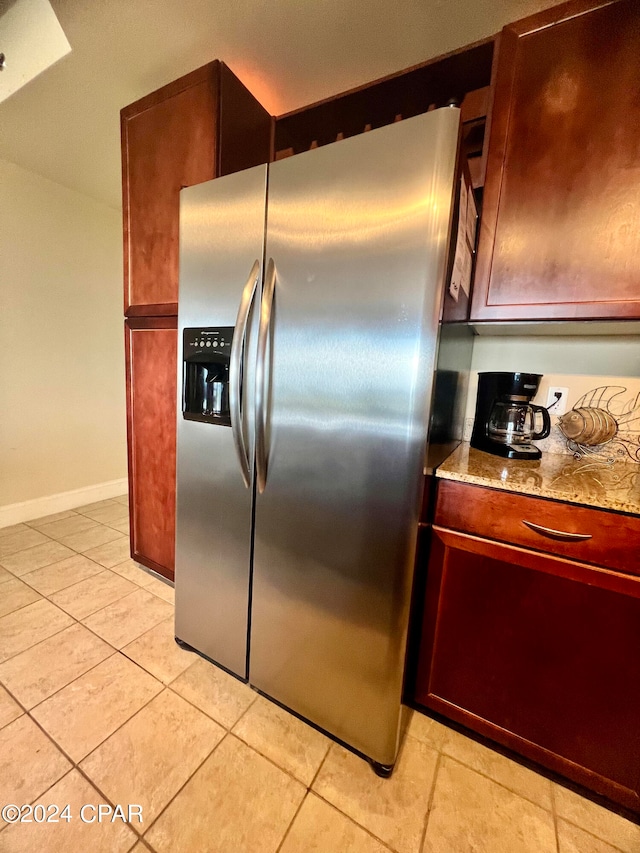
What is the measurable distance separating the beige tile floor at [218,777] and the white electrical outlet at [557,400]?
1.28 meters

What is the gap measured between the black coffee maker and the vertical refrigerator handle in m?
0.97

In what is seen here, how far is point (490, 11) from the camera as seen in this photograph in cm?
124

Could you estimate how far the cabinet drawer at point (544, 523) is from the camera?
913 mm

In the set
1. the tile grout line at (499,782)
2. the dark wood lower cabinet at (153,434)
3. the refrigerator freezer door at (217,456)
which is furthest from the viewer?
the dark wood lower cabinet at (153,434)

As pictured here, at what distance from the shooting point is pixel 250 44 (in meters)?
1.40

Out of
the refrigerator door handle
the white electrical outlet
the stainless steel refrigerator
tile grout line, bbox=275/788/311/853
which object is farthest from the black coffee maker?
tile grout line, bbox=275/788/311/853

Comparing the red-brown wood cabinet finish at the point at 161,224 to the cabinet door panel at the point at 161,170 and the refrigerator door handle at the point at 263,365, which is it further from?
the refrigerator door handle at the point at 263,365

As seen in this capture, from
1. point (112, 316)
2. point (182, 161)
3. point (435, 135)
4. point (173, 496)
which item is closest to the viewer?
point (435, 135)

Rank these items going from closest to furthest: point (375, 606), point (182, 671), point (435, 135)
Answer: point (435, 135) < point (375, 606) < point (182, 671)

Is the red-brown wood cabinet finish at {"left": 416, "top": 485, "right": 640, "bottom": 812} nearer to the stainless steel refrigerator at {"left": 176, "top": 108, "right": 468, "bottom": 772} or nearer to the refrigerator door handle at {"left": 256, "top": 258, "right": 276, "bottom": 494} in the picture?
the stainless steel refrigerator at {"left": 176, "top": 108, "right": 468, "bottom": 772}

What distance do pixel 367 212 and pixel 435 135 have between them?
0.22m

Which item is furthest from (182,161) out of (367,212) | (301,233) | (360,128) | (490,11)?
(490,11)

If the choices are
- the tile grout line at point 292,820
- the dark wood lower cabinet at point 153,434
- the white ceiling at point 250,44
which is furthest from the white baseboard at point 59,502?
the tile grout line at point 292,820

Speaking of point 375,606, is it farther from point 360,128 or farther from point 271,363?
point 360,128
